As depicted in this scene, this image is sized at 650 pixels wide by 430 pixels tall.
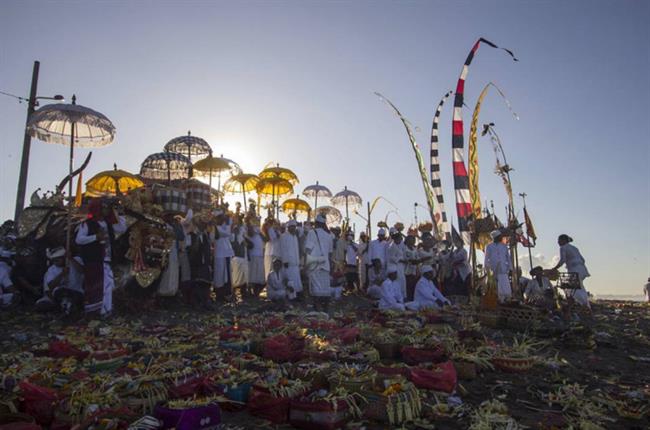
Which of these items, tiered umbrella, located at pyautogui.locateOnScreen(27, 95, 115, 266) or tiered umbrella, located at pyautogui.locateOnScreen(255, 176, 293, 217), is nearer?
tiered umbrella, located at pyautogui.locateOnScreen(27, 95, 115, 266)

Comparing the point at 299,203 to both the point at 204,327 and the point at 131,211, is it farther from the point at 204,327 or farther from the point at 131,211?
the point at 204,327

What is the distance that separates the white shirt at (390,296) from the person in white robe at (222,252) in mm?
3905

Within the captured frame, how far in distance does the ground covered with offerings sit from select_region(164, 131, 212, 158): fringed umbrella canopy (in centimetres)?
861

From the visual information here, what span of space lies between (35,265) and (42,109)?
3.46 m

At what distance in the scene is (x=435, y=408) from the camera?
154 inches

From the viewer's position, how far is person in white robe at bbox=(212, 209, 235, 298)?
39.0 feet

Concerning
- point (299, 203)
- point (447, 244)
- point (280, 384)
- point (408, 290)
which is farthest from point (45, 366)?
point (299, 203)

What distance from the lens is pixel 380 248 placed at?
1341cm

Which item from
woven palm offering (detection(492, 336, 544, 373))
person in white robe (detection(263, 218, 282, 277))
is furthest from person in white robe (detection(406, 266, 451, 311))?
woven palm offering (detection(492, 336, 544, 373))

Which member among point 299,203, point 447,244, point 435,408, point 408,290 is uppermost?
point 299,203

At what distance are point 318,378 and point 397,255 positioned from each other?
8.95 meters

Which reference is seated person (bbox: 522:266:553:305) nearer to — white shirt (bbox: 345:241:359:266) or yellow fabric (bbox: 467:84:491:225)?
yellow fabric (bbox: 467:84:491:225)

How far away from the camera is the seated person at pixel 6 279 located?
33.4ft

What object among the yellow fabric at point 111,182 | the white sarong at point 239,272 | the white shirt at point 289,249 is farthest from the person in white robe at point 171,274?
the white shirt at point 289,249
